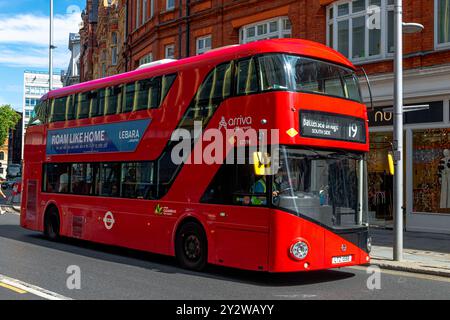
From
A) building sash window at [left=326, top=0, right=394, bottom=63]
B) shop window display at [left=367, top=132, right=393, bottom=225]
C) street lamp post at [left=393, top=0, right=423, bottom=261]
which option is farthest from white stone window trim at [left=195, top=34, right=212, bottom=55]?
street lamp post at [left=393, top=0, right=423, bottom=261]

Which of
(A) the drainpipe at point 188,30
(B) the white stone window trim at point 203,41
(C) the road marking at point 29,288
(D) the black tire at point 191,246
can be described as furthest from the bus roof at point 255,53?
(A) the drainpipe at point 188,30

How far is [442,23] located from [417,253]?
760cm

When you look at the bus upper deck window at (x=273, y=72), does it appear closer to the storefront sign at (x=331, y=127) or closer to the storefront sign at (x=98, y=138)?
the storefront sign at (x=331, y=127)

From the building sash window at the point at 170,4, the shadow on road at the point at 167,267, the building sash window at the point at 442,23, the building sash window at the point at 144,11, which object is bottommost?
the shadow on road at the point at 167,267

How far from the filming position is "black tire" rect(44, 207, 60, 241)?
48.5 feet

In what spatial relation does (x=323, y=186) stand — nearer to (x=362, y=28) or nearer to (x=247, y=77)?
(x=247, y=77)

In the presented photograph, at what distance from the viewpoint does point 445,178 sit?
1627 centimetres

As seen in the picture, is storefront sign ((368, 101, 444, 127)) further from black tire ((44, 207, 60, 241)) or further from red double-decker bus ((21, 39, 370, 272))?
black tire ((44, 207, 60, 241))

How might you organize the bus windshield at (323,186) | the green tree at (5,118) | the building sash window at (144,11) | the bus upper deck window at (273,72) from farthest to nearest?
1. the green tree at (5,118)
2. the building sash window at (144,11)
3. the bus upper deck window at (273,72)
4. the bus windshield at (323,186)

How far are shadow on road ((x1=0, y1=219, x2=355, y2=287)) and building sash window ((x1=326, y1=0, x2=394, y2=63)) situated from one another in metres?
9.77

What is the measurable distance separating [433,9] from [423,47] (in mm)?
1162

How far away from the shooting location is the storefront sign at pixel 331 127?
8719 millimetres

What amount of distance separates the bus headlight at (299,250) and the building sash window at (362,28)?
35.8 ft
